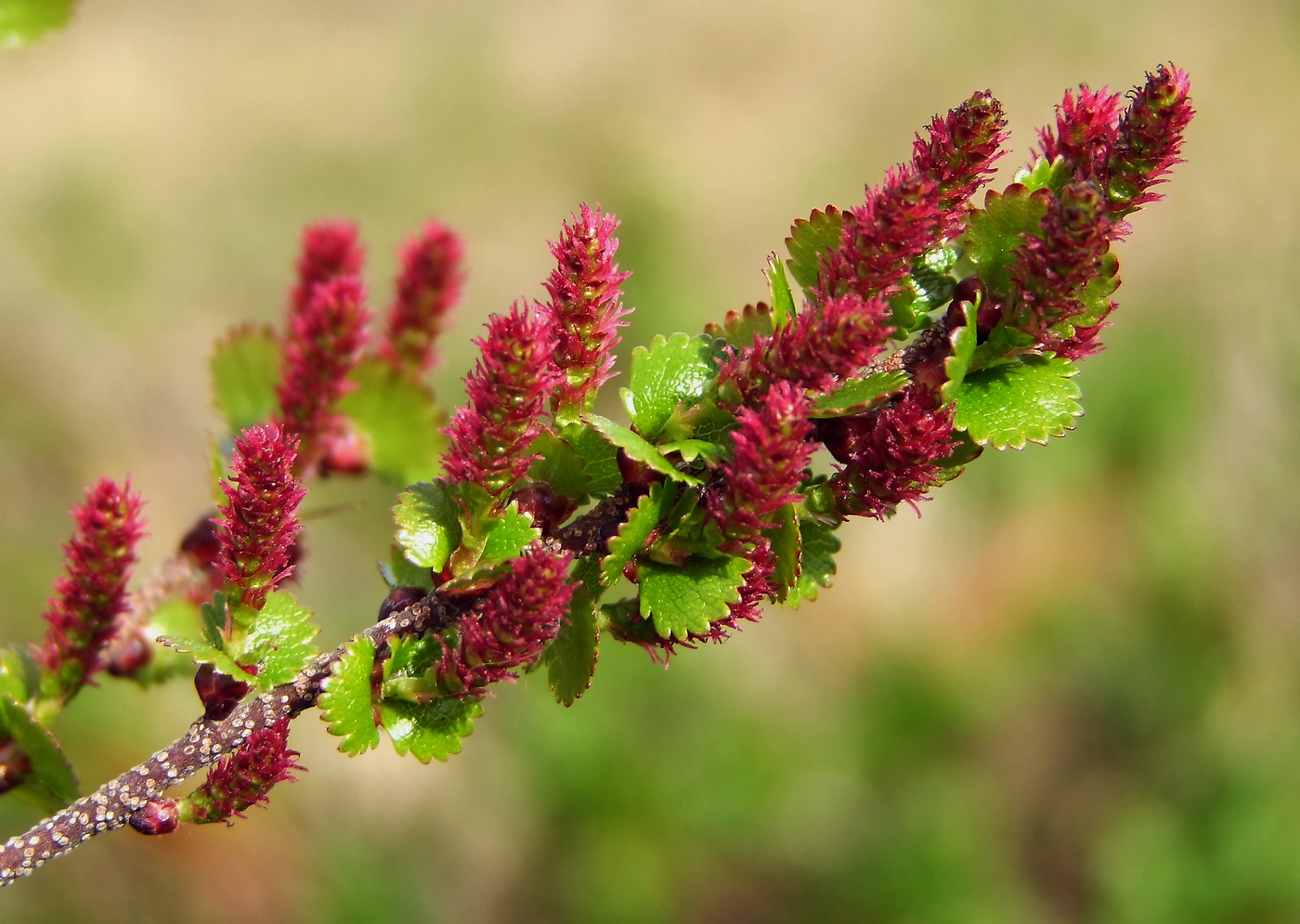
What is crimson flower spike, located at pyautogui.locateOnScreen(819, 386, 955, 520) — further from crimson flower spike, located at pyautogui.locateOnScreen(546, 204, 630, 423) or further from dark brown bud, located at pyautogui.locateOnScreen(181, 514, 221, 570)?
dark brown bud, located at pyautogui.locateOnScreen(181, 514, 221, 570)

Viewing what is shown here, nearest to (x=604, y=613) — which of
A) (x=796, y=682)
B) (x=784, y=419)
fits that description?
(x=784, y=419)

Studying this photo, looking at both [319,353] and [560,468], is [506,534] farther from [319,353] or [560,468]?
[319,353]

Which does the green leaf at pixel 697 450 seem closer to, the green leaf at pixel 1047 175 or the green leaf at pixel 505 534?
the green leaf at pixel 505 534

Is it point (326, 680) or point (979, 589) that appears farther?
point (979, 589)

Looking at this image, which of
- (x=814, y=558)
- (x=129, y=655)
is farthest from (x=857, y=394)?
(x=129, y=655)

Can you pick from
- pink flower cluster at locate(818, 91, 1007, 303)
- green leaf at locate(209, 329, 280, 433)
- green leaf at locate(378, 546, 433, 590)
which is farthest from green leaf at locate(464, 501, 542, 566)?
green leaf at locate(209, 329, 280, 433)

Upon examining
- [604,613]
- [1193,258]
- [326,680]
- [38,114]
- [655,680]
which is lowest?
[326,680]

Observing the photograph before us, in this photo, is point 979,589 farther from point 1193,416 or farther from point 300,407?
point 300,407

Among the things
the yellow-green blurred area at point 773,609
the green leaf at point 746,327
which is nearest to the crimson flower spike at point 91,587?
the green leaf at point 746,327
